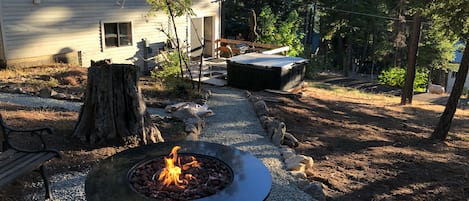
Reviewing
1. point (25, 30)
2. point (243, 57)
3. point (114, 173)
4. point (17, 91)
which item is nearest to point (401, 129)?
point (243, 57)

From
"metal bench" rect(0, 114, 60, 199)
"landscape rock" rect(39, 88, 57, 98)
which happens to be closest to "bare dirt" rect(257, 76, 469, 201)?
"metal bench" rect(0, 114, 60, 199)

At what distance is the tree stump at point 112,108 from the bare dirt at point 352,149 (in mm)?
163

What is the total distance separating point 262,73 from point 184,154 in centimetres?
755

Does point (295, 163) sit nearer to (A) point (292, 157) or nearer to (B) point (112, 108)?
(A) point (292, 157)

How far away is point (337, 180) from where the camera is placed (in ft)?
17.6

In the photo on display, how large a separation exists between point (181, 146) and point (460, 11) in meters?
7.35

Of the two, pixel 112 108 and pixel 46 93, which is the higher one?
pixel 112 108

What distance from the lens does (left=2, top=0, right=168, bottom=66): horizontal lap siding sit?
10.2 metres

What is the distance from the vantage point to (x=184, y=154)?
151 inches

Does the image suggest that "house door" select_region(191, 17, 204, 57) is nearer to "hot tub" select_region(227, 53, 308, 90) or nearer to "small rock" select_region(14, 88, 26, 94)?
"hot tub" select_region(227, 53, 308, 90)

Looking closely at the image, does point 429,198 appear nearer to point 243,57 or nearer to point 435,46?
point 243,57

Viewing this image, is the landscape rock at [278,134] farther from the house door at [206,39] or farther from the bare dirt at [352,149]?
the house door at [206,39]

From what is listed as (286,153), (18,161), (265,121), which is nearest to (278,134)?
(286,153)

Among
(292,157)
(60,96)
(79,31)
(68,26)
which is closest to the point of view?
(292,157)
